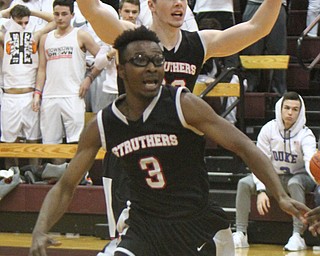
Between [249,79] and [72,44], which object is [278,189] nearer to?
[72,44]

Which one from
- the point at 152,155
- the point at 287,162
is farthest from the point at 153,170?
the point at 287,162

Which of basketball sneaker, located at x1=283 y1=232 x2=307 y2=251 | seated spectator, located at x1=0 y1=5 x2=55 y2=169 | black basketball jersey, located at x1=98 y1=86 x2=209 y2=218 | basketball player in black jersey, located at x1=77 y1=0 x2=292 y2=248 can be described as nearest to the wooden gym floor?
basketball sneaker, located at x1=283 y1=232 x2=307 y2=251

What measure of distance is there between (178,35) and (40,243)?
5.82 ft

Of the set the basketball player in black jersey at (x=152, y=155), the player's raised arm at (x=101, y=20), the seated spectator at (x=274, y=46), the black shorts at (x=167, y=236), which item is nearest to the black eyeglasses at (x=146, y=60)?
the basketball player in black jersey at (x=152, y=155)

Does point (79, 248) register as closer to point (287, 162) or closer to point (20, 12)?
point (287, 162)

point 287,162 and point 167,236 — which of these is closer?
point 167,236

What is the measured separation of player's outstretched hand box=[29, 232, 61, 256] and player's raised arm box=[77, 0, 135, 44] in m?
1.58

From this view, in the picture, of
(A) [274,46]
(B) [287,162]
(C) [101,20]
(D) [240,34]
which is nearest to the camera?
(C) [101,20]

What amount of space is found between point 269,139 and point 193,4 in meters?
3.34

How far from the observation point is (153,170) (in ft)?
14.4

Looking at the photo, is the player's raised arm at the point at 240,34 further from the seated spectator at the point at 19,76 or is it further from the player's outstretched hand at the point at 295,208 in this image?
the seated spectator at the point at 19,76

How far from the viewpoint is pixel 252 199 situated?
872 cm

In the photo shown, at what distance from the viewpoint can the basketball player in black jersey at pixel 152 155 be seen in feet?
14.2

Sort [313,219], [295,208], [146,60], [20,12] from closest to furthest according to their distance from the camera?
[295,208] → [313,219] → [146,60] → [20,12]
